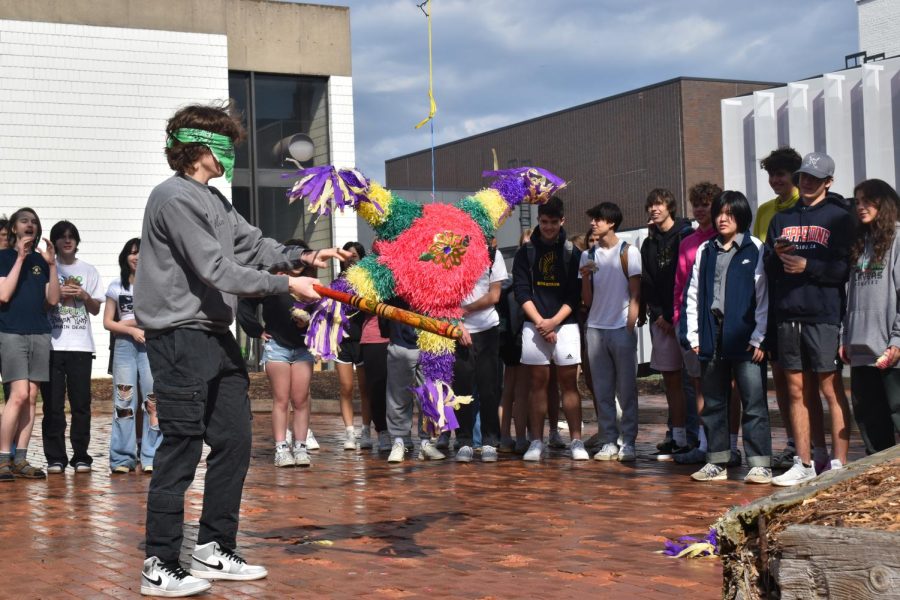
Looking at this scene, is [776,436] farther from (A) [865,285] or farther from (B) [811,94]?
(B) [811,94]

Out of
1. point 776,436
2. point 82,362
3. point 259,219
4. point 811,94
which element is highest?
point 811,94

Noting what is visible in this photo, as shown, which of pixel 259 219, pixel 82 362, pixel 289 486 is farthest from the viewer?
pixel 259 219

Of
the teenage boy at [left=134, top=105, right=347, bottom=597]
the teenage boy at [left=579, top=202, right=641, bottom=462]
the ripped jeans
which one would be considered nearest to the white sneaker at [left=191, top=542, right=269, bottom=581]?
the teenage boy at [left=134, top=105, right=347, bottom=597]

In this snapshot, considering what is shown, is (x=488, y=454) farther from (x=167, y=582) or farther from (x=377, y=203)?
(x=167, y=582)

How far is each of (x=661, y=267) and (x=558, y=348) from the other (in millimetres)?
1037

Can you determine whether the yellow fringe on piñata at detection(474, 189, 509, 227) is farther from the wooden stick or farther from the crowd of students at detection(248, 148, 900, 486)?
the wooden stick

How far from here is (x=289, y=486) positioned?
26.4 feet

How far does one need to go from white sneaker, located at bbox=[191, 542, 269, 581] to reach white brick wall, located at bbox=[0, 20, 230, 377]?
16.0 metres

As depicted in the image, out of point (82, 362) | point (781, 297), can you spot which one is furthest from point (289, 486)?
point (781, 297)

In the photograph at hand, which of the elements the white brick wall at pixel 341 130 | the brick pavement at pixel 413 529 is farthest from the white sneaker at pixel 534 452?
the white brick wall at pixel 341 130

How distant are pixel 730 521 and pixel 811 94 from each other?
851 inches

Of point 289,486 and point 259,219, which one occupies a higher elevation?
point 259,219

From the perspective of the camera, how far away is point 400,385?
9.14 metres

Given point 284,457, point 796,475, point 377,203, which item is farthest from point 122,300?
point 796,475
